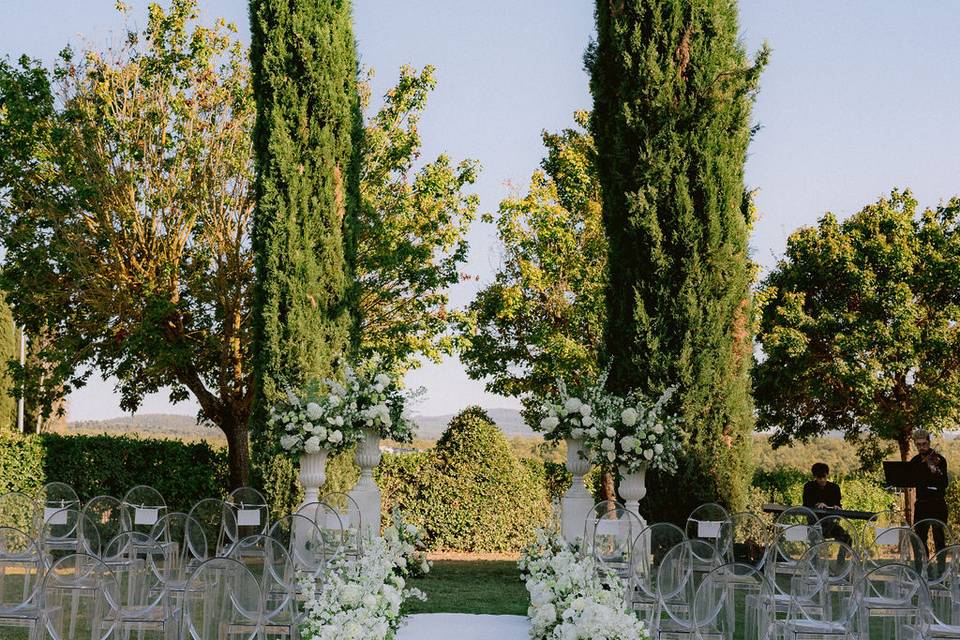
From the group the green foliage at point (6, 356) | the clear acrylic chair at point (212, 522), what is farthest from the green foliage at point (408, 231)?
the green foliage at point (6, 356)

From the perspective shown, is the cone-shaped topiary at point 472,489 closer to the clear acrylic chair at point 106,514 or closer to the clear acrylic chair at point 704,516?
the clear acrylic chair at point 106,514

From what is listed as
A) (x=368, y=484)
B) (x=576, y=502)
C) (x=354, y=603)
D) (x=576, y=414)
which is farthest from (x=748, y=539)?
(x=354, y=603)

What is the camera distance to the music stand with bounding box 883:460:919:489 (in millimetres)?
8680

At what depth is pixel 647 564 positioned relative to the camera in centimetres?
681

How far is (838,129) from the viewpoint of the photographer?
37.8 feet

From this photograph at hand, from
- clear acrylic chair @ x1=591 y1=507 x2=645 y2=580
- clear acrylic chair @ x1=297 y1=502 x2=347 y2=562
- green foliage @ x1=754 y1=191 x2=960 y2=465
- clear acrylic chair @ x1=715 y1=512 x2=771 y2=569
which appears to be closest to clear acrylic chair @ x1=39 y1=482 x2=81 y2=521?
clear acrylic chair @ x1=297 y1=502 x2=347 y2=562

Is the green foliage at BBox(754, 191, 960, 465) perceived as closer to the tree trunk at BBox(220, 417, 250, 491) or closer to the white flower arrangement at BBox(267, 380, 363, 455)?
the tree trunk at BBox(220, 417, 250, 491)

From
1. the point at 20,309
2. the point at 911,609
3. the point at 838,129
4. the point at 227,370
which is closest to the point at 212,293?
the point at 227,370

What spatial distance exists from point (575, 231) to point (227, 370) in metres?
6.12

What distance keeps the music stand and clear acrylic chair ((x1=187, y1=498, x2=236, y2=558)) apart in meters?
5.72

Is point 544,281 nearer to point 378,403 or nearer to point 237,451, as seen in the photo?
A: point 237,451

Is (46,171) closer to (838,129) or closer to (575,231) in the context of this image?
(575,231)

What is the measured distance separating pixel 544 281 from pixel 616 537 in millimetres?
8631

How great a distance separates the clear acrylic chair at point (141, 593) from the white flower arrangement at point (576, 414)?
313cm
